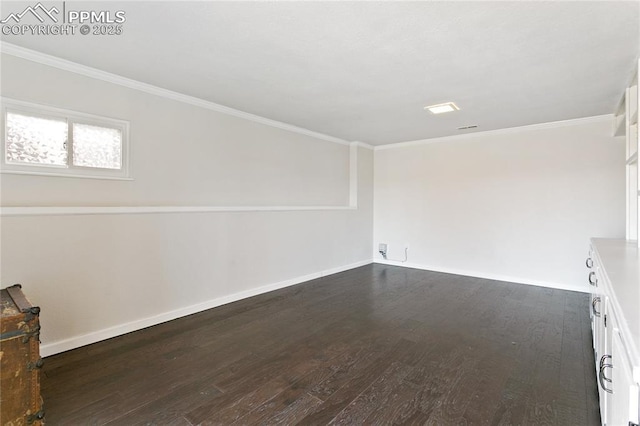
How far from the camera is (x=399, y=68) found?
2766mm

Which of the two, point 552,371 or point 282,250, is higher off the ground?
point 282,250

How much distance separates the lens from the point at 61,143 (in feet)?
8.90

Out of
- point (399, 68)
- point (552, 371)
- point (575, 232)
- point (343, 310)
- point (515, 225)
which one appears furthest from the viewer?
point (515, 225)

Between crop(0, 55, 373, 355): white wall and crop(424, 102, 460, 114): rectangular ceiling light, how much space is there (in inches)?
79.8

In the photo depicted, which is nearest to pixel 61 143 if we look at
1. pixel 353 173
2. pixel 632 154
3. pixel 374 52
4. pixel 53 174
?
pixel 53 174

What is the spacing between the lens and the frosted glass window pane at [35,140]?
2.47 meters

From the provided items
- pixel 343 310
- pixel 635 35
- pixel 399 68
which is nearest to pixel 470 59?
pixel 399 68

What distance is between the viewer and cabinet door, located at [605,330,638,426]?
856mm

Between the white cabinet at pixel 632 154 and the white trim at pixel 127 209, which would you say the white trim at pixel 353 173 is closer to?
the white trim at pixel 127 209

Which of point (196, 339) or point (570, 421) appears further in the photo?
point (196, 339)

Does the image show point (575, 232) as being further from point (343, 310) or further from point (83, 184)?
point (83, 184)

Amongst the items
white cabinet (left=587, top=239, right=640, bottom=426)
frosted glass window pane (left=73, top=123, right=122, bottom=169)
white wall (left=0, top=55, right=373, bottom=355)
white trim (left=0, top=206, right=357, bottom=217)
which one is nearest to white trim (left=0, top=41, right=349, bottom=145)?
white wall (left=0, top=55, right=373, bottom=355)

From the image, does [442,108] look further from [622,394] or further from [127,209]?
[127,209]

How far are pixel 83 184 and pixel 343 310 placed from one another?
291 cm
